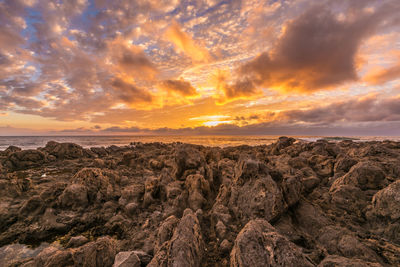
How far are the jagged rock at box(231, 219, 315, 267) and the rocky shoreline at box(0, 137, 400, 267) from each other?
0.02 metres

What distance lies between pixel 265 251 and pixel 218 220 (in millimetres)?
2860

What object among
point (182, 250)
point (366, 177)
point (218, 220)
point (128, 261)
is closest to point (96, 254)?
point (128, 261)

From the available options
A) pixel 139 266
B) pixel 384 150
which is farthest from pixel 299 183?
pixel 384 150

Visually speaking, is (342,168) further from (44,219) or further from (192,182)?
(44,219)

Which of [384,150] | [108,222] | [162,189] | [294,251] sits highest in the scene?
[384,150]

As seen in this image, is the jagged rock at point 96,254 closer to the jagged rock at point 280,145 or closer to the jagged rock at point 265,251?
the jagged rock at point 265,251

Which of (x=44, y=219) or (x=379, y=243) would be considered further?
(x=44, y=219)

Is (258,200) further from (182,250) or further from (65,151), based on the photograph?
(65,151)

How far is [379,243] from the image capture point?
439 centimetres

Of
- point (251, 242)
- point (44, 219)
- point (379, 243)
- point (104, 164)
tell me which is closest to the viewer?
point (251, 242)

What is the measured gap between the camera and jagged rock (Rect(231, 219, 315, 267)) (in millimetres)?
3021

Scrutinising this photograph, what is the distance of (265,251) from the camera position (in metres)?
3.21

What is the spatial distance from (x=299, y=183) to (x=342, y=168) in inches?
207

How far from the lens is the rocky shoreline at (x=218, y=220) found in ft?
12.8
